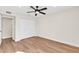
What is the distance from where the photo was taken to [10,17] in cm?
92

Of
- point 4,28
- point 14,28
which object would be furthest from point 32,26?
point 4,28

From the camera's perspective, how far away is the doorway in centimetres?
89

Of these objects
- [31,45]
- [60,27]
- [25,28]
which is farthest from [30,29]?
[60,27]

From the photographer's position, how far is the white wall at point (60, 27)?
48.8 inches

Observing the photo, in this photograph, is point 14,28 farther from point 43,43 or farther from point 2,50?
point 43,43

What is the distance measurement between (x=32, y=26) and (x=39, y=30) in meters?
0.14

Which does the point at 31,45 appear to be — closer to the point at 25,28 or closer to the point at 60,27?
the point at 25,28

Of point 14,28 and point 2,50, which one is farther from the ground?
point 14,28

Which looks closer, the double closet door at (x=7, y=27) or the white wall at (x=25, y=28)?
the double closet door at (x=7, y=27)

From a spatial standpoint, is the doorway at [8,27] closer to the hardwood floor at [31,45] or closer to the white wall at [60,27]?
the hardwood floor at [31,45]

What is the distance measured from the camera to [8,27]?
95 cm

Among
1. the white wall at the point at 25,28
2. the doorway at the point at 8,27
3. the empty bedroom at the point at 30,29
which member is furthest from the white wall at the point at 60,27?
the doorway at the point at 8,27
